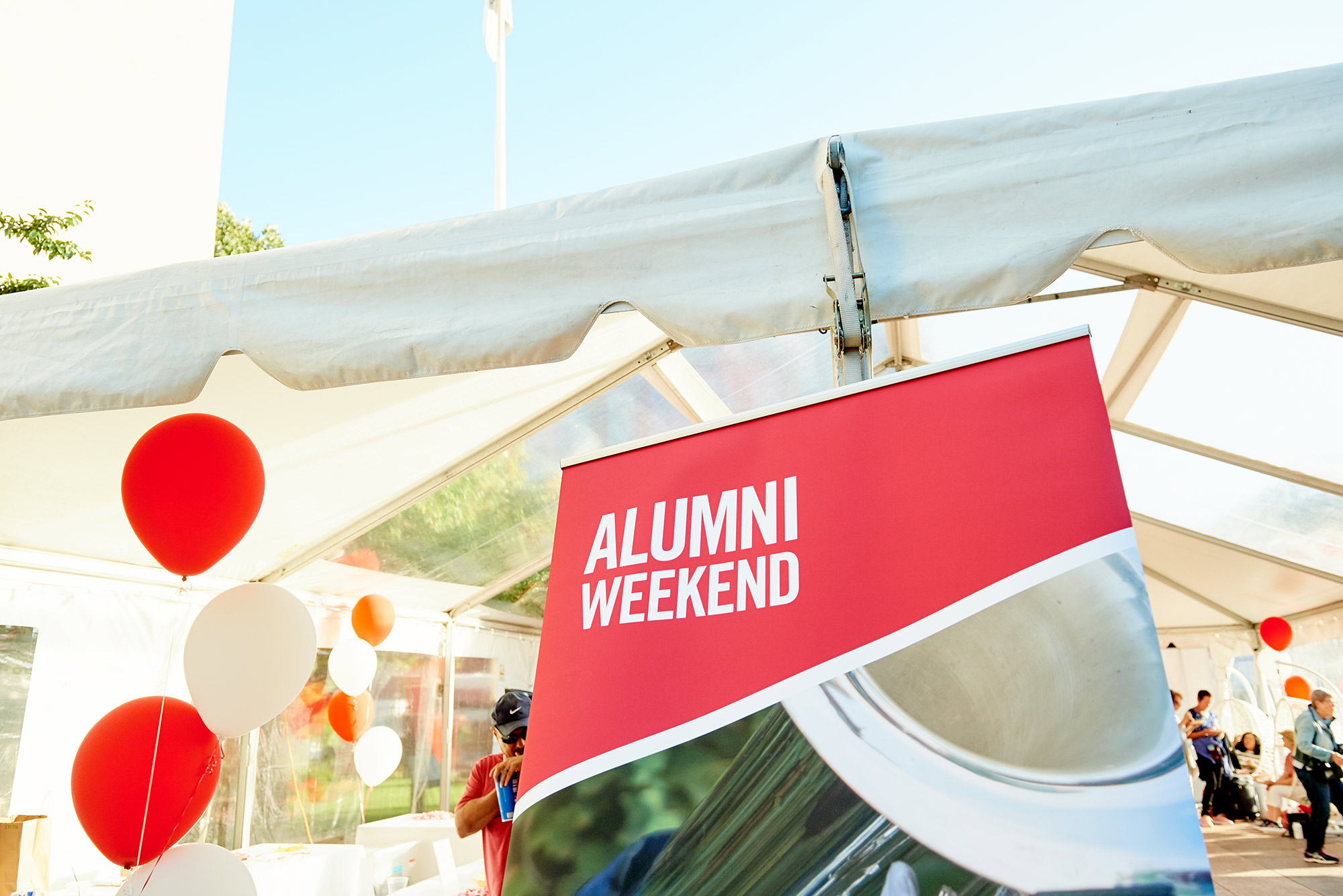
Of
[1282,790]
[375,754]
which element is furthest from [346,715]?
[1282,790]

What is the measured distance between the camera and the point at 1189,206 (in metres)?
1.14

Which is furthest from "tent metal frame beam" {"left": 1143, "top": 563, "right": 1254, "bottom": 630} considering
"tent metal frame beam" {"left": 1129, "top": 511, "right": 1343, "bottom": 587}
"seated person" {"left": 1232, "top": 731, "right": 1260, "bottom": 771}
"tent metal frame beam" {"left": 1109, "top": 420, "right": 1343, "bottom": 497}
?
"tent metal frame beam" {"left": 1109, "top": 420, "right": 1343, "bottom": 497}

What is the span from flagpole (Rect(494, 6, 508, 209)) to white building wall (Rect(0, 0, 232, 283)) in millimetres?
3066

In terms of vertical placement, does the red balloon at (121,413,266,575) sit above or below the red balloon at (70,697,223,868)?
above

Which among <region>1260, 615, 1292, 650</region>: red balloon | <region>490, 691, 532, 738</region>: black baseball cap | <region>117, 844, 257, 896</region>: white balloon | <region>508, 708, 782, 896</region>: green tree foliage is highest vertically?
<region>1260, 615, 1292, 650</region>: red balloon

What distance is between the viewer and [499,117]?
1091 centimetres

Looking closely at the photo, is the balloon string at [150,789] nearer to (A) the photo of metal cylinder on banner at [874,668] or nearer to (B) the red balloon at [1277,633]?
(A) the photo of metal cylinder on banner at [874,668]

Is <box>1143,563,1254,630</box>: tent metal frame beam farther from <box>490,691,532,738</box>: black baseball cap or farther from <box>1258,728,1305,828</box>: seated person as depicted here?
<box>490,691,532,738</box>: black baseball cap

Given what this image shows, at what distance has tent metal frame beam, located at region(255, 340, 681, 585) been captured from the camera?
3.93 m

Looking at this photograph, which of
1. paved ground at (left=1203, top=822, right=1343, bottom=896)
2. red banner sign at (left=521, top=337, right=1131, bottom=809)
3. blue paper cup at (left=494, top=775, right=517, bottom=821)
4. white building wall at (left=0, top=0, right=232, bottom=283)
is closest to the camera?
red banner sign at (left=521, top=337, right=1131, bottom=809)

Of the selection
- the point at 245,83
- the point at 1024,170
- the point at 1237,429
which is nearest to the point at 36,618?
the point at 1024,170

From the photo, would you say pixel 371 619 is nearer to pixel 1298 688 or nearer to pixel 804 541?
pixel 804 541

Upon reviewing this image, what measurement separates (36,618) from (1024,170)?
14.4ft

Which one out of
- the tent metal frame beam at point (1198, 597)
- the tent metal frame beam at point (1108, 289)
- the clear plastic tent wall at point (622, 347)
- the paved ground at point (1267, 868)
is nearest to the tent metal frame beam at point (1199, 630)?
the tent metal frame beam at point (1198, 597)
